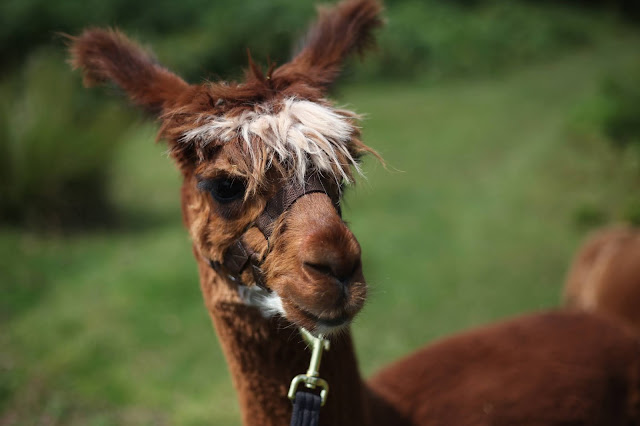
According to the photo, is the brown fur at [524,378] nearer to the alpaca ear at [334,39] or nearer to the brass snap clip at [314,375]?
the brass snap clip at [314,375]

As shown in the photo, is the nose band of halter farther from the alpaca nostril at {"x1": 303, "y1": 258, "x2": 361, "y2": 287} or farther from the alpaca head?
the alpaca nostril at {"x1": 303, "y1": 258, "x2": 361, "y2": 287}

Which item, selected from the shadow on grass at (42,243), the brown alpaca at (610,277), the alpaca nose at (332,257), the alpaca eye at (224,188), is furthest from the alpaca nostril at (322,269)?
the shadow on grass at (42,243)

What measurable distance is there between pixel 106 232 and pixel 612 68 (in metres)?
9.95

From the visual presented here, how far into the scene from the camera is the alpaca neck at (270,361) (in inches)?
74.0

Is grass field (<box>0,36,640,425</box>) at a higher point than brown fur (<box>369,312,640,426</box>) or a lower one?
higher

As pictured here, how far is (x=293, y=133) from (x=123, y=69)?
0.78 meters

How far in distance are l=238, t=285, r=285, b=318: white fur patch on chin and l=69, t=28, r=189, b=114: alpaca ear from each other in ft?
2.28

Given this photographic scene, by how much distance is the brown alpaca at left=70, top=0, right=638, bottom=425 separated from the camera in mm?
1659

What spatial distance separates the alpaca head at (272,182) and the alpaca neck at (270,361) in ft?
0.24

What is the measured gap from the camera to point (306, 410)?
68.4 inches

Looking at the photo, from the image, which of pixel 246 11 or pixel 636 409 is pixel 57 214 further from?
pixel 246 11

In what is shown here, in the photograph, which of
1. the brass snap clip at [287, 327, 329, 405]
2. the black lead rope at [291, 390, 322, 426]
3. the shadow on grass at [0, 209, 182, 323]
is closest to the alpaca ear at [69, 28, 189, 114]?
the brass snap clip at [287, 327, 329, 405]

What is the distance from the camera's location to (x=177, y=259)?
6246 mm

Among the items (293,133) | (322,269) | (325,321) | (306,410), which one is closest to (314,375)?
(306,410)
